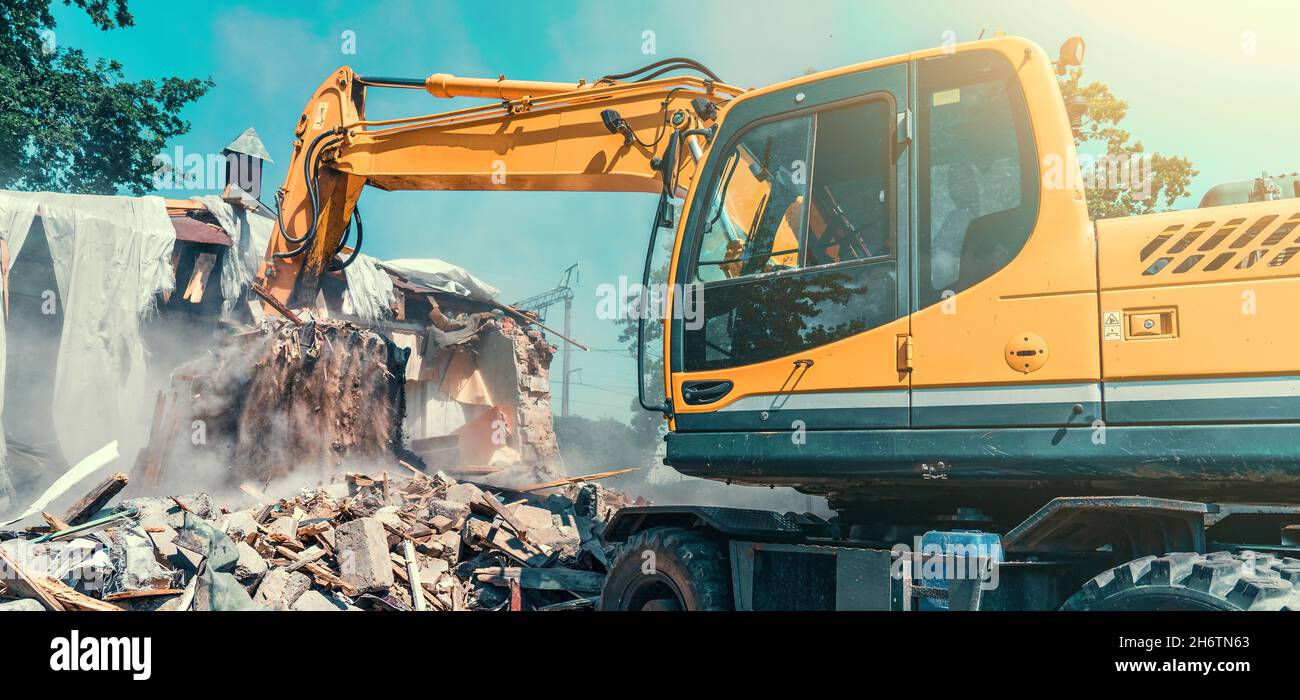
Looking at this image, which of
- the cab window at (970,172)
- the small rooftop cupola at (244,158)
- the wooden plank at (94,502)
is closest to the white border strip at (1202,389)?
the cab window at (970,172)

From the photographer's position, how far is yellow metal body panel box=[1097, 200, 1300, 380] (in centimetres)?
329

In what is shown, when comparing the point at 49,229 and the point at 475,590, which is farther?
the point at 49,229

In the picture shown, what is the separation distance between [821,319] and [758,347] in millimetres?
367

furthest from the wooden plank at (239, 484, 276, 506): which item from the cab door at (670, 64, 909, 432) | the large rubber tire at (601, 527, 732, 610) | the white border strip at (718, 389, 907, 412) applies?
the white border strip at (718, 389, 907, 412)

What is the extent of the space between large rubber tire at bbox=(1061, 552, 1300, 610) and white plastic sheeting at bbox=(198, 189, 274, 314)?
1425cm

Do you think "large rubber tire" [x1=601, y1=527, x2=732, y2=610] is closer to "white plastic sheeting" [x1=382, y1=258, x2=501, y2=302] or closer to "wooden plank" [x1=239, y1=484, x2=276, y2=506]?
"wooden plank" [x1=239, y1=484, x2=276, y2=506]

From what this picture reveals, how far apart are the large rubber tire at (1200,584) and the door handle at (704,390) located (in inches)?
72.1

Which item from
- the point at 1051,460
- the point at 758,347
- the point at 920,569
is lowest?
the point at 920,569

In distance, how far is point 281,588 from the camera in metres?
6.52

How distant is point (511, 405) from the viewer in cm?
1939

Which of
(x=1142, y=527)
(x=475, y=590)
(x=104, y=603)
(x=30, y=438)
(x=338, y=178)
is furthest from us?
(x=30, y=438)
